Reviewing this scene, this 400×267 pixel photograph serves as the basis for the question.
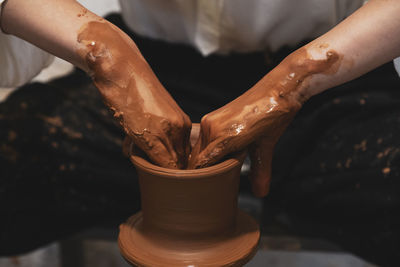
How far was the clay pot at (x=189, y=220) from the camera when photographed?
2.54 feet

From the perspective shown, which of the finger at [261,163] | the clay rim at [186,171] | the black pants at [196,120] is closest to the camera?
the clay rim at [186,171]

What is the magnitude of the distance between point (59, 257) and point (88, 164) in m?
0.48

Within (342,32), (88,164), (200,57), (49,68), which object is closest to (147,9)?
(200,57)

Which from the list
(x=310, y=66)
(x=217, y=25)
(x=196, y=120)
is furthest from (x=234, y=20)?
(x=310, y=66)

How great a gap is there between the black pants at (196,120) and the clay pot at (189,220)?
1.10ft

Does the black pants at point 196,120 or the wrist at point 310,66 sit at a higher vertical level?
the wrist at point 310,66

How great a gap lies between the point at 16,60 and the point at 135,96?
0.50 meters

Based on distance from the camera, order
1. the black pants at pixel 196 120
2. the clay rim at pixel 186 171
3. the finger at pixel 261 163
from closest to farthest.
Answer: the clay rim at pixel 186 171
the finger at pixel 261 163
the black pants at pixel 196 120

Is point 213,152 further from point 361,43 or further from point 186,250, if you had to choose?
point 361,43

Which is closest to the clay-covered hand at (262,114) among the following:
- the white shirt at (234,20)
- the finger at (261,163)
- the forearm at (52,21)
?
the finger at (261,163)

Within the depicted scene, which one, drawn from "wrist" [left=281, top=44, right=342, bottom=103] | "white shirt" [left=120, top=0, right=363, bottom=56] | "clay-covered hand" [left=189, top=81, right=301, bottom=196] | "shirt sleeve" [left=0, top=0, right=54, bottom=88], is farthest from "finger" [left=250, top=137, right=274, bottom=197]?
"shirt sleeve" [left=0, top=0, right=54, bottom=88]

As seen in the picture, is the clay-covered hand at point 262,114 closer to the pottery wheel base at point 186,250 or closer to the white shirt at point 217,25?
the pottery wheel base at point 186,250

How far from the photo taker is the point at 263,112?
821 mm

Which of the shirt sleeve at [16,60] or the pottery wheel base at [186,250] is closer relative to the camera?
the pottery wheel base at [186,250]
